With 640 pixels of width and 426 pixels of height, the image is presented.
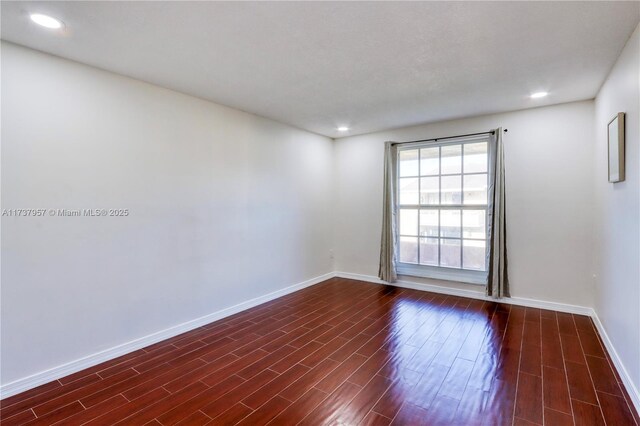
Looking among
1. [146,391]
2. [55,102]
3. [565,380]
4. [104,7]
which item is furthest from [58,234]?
[565,380]

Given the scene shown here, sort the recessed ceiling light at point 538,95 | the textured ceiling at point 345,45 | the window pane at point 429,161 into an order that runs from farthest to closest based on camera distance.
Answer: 1. the window pane at point 429,161
2. the recessed ceiling light at point 538,95
3. the textured ceiling at point 345,45

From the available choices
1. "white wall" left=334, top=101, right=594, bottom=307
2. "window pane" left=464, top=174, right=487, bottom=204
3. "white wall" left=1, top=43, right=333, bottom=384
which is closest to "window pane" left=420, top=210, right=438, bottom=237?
"window pane" left=464, top=174, right=487, bottom=204

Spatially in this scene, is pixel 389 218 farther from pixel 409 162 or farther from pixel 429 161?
pixel 429 161

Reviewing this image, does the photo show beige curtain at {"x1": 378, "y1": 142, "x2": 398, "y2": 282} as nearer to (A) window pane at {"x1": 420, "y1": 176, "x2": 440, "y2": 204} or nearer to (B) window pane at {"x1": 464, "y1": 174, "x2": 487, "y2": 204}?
(A) window pane at {"x1": 420, "y1": 176, "x2": 440, "y2": 204}

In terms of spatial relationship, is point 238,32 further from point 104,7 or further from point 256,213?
point 256,213

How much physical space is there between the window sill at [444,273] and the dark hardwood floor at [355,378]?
71cm

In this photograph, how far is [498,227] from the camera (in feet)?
12.9

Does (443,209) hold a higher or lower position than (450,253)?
higher

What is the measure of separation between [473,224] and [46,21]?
15.5 ft

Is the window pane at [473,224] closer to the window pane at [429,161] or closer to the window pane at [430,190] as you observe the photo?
the window pane at [430,190]

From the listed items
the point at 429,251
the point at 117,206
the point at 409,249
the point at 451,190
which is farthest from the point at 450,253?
the point at 117,206

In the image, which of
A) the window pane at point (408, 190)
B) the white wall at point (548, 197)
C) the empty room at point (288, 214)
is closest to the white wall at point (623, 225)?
the empty room at point (288, 214)

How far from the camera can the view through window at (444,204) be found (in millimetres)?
4289

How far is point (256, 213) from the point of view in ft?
13.4
